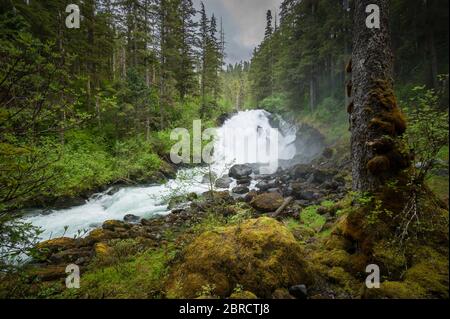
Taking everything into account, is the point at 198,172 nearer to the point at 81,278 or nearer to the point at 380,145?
the point at 81,278

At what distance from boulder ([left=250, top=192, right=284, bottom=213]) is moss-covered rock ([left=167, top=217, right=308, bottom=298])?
5330 millimetres

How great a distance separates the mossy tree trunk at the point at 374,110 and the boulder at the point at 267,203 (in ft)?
17.3

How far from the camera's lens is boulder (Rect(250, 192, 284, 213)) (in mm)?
9344

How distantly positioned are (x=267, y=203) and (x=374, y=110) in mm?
6205

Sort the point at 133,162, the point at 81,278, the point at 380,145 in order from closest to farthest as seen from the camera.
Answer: the point at 380,145 < the point at 81,278 < the point at 133,162

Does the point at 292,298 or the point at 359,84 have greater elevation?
the point at 359,84

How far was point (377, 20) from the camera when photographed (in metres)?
4.18

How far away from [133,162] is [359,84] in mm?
14996

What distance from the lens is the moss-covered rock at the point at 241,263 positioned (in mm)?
3400

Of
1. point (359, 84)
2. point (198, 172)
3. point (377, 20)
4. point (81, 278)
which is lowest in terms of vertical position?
point (81, 278)

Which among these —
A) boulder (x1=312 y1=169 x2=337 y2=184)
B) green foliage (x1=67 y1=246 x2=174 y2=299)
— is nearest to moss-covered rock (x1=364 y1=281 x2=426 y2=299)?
green foliage (x1=67 y1=246 x2=174 y2=299)

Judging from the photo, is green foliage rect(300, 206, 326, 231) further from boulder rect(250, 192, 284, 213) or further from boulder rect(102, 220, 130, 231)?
boulder rect(102, 220, 130, 231)
